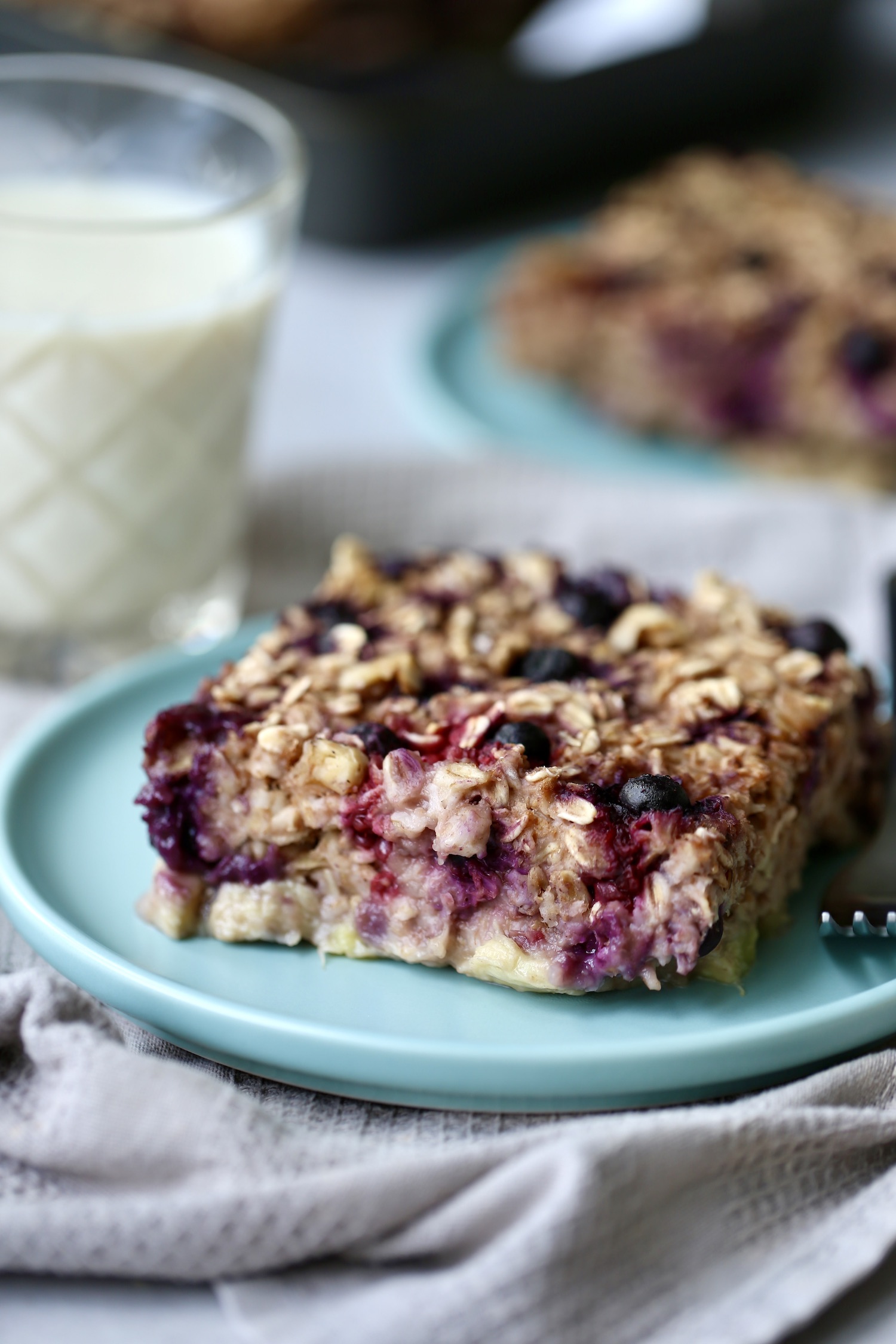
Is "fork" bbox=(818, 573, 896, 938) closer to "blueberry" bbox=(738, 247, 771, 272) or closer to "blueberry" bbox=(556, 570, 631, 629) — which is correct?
"blueberry" bbox=(556, 570, 631, 629)

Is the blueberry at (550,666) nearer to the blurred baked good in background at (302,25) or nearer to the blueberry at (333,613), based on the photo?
the blueberry at (333,613)

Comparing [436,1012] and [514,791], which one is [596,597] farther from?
[436,1012]

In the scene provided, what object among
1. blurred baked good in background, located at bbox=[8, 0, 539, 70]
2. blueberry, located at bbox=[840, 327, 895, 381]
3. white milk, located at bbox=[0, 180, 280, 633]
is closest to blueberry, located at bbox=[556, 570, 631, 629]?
white milk, located at bbox=[0, 180, 280, 633]

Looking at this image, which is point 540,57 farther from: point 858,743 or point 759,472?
point 858,743

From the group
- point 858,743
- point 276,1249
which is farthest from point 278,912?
point 858,743

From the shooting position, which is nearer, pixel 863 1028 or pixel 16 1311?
pixel 16 1311

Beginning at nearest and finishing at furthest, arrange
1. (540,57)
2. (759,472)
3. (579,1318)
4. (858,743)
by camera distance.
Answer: (579,1318)
(858,743)
(759,472)
(540,57)
